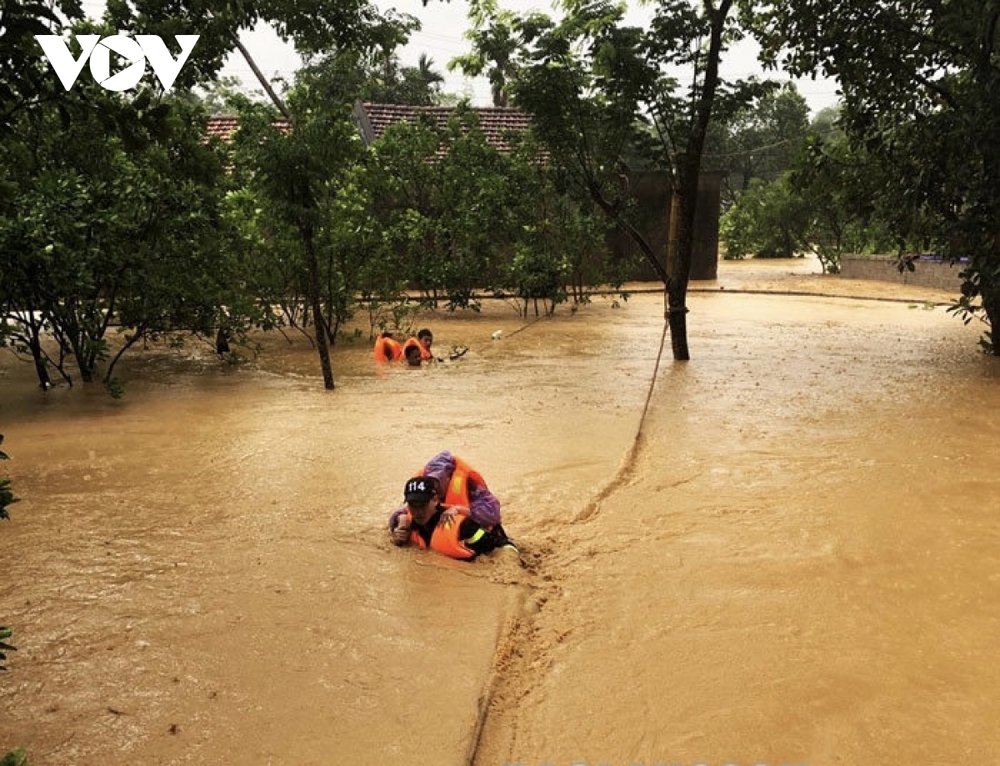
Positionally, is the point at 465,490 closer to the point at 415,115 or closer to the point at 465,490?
the point at 465,490

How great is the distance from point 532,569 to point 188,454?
3913mm

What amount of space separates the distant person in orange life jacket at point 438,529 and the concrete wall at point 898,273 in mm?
18114

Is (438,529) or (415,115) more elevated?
(415,115)

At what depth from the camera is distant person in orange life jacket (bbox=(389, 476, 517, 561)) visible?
16.0 feet

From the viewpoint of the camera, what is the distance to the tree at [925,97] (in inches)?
352

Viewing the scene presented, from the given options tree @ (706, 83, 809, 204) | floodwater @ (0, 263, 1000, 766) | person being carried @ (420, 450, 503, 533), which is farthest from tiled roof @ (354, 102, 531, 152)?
tree @ (706, 83, 809, 204)

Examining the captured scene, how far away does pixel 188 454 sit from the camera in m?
7.36

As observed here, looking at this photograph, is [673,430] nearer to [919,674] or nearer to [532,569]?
[532,569]

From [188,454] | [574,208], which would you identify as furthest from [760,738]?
[574,208]

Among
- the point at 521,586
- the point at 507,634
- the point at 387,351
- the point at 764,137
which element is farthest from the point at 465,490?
the point at 764,137

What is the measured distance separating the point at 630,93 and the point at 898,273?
12876mm

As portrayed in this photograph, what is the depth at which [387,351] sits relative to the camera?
1226 centimetres

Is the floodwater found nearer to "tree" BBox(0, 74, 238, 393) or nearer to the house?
"tree" BBox(0, 74, 238, 393)

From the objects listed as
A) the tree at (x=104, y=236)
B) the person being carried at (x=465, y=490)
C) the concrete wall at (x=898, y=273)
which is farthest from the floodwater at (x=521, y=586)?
the concrete wall at (x=898, y=273)
